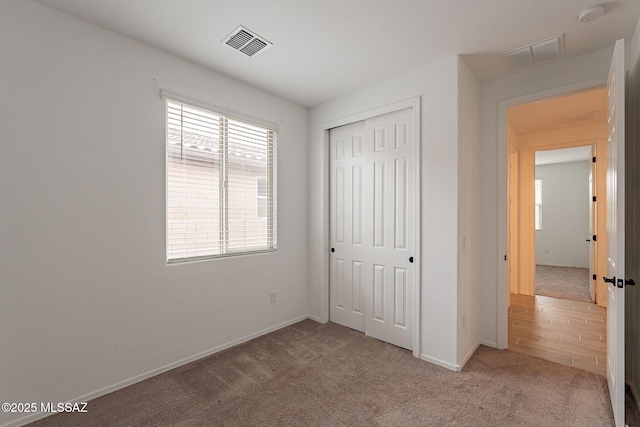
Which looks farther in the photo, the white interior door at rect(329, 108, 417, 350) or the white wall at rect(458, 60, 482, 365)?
the white interior door at rect(329, 108, 417, 350)

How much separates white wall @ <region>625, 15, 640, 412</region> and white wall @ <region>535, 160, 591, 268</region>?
619cm

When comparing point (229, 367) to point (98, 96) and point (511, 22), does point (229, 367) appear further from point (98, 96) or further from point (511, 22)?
point (511, 22)

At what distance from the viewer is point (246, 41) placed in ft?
7.57

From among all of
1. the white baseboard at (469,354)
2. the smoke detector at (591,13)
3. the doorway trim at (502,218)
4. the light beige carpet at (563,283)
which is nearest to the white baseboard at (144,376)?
the white baseboard at (469,354)

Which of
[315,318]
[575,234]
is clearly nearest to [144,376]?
[315,318]

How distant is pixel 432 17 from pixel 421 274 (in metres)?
2.07

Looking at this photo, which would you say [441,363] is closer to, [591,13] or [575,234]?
[591,13]

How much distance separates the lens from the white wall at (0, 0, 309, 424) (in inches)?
71.7

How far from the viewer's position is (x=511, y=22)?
2.06 meters

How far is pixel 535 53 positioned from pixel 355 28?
1.61 meters

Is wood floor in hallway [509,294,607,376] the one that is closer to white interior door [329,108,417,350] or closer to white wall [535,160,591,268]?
white interior door [329,108,417,350]

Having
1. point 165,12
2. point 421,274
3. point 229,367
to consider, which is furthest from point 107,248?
Result: point 421,274

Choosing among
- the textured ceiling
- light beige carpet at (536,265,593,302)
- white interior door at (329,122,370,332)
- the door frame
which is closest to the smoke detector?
the textured ceiling

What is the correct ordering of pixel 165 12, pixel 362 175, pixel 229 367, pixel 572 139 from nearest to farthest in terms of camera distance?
pixel 165 12 → pixel 229 367 → pixel 362 175 → pixel 572 139
